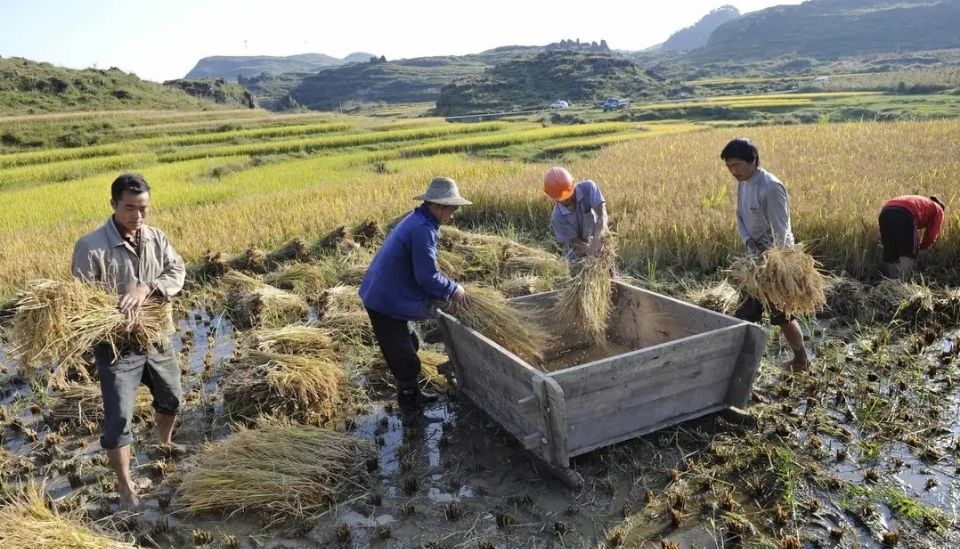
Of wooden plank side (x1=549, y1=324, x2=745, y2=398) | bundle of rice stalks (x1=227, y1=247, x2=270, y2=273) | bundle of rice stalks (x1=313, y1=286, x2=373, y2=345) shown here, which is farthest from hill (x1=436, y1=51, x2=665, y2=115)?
wooden plank side (x1=549, y1=324, x2=745, y2=398)

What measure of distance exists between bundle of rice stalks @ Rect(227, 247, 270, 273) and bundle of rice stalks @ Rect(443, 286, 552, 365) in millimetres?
4230

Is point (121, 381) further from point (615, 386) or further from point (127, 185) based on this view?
point (615, 386)

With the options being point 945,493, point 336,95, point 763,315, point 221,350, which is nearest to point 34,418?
point 221,350

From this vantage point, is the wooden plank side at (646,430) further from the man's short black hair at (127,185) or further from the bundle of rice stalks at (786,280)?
the man's short black hair at (127,185)

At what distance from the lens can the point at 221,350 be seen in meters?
5.55

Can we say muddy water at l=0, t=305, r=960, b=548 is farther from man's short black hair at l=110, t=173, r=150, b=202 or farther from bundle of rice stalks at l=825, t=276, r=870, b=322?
man's short black hair at l=110, t=173, r=150, b=202

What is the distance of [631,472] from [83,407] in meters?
3.66

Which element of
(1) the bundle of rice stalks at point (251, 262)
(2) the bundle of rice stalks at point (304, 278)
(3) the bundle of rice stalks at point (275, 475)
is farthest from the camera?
(1) the bundle of rice stalks at point (251, 262)

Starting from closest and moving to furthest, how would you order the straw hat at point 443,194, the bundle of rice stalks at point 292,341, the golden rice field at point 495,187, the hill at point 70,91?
the straw hat at point 443,194 → the bundle of rice stalks at point 292,341 → the golden rice field at point 495,187 → the hill at point 70,91

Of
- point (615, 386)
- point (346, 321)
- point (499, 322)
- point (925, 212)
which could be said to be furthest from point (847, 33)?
point (615, 386)

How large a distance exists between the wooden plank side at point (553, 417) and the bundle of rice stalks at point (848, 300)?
3.07m

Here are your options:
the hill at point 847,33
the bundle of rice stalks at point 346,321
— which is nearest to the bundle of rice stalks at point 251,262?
the bundle of rice stalks at point 346,321

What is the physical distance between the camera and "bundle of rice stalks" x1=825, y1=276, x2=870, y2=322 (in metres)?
5.09

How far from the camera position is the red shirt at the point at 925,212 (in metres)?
5.02
